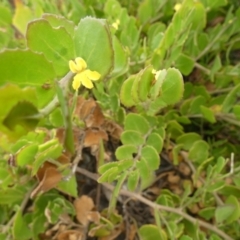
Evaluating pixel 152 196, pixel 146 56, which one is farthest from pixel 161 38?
pixel 152 196

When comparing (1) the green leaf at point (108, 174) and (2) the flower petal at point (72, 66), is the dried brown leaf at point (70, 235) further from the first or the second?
(2) the flower petal at point (72, 66)

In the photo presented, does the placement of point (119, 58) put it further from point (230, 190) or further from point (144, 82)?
point (230, 190)

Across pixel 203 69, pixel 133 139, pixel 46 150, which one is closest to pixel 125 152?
pixel 133 139

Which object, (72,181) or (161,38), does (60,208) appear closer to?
(72,181)

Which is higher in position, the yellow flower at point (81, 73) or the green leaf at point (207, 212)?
the yellow flower at point (81, 73)

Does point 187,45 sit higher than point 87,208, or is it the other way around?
point 187,45

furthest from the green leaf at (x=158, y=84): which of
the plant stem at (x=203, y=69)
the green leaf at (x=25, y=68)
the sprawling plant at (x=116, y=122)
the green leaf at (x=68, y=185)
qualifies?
the plant stem at (x=203, y=69)
